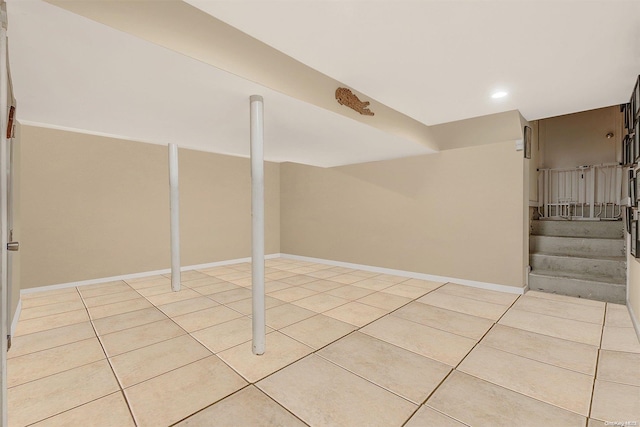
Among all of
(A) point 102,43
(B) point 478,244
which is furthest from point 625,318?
(A) point 102,43

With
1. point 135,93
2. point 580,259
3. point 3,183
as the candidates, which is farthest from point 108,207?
point 580,259

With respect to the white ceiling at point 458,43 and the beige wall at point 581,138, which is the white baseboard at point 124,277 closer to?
the white ceiling at point 458,43

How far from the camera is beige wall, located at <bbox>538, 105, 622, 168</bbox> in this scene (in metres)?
7.27

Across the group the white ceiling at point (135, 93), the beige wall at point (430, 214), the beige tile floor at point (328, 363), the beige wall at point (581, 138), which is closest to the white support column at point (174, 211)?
the white ceiling at point (135, 93)

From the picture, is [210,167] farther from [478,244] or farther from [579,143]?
[579,143]

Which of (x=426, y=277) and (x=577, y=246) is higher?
(x=577, y=246)

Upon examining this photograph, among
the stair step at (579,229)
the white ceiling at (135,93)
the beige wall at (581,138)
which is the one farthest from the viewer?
the beige wall at (581,138)

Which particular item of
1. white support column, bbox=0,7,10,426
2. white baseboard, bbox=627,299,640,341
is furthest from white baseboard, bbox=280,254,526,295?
white support column, bbox=0,7,10,426

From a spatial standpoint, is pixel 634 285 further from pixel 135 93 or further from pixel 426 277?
pixel 135 93

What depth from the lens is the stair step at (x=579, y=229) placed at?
4.86 metres

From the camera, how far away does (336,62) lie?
111 inches

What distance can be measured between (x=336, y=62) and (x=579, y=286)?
4.51m

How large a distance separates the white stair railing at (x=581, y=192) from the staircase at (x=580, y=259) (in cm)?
146

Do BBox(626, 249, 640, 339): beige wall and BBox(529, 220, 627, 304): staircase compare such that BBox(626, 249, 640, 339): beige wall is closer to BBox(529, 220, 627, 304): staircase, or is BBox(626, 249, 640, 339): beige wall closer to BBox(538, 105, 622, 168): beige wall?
BBox(529, 220, 627, 304): staircase
